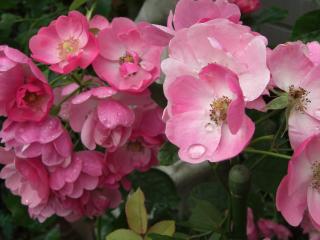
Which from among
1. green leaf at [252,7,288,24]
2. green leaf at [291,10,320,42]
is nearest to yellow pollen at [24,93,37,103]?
green leaf at [291,10,320,42]

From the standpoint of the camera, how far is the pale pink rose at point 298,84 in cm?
44

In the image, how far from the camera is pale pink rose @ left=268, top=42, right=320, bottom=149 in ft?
1.44

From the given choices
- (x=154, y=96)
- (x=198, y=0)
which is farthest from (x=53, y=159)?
(x=198, y=0)

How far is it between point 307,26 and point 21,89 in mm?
448

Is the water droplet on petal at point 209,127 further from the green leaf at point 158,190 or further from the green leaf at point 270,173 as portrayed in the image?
the green leaf at point 158,190

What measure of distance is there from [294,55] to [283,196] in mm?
120

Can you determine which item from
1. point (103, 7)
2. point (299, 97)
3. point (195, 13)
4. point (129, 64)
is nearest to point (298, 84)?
point (299, 97)

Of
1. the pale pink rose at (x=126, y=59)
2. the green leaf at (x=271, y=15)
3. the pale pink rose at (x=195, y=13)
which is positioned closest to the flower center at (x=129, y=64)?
the pale pink rose at (x=126, y=59)

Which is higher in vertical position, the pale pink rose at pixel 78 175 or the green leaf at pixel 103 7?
the green leaf at pixel 103 7

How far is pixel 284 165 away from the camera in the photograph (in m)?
0.68

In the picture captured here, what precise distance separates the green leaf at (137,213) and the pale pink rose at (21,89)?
6.0 inches

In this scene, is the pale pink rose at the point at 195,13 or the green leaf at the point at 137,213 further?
the green leaf at the point at 137,213

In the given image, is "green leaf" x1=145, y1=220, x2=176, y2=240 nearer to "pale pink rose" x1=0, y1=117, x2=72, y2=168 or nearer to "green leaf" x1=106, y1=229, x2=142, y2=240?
"green leaf" x1=106, y1=229, x2=142, y2=240

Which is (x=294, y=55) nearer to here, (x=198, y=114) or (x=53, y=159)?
(x=198, y=114)
